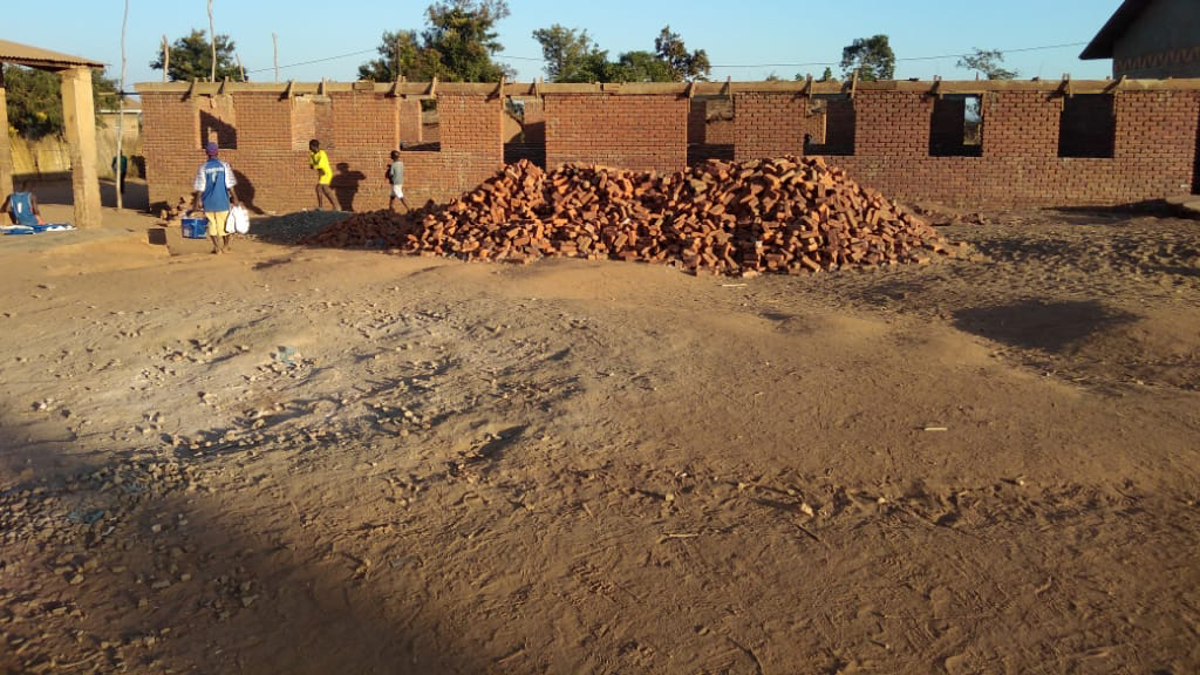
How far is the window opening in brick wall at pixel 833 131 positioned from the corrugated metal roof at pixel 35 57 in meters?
12.6

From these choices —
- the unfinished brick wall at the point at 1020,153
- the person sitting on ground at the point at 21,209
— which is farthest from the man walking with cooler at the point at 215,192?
the unfinished brick wall at the point at 1020,153

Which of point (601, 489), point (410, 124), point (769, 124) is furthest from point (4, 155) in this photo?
point (601, 489)

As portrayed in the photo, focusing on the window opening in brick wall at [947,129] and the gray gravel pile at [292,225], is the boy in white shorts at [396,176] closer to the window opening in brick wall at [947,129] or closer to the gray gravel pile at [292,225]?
the gray gravel pile at [292,225]

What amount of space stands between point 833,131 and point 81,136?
1377 cm

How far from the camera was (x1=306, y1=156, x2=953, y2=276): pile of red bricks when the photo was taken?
1059 cm

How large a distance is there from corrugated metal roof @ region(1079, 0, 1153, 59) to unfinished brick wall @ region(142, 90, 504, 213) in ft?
45.0

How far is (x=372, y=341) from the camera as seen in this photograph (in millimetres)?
7109

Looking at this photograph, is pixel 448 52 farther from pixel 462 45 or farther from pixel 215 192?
pixel 215 192

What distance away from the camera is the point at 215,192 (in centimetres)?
1166

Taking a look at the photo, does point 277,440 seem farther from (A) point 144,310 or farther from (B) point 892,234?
Answer: (B) point 892,234

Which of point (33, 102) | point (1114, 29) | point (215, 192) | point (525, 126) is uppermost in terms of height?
point (1114, 29)

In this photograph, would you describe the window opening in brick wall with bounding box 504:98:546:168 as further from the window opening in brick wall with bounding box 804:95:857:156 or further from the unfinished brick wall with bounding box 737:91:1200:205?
the unfinished brick wall with bounding box 737:91:1200:205

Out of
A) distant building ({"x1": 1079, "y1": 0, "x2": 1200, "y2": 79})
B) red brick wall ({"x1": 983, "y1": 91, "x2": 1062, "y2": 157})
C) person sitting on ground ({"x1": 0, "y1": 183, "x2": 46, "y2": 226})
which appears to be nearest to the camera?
person sitting on ground ({"x1": 0, "y1": 183, "x2": 46, "y2": 226})

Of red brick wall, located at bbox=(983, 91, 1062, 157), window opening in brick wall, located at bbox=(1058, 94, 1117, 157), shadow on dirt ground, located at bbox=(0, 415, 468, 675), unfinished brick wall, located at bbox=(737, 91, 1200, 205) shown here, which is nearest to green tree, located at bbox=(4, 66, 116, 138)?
unfinished brick wall, located at bbox=(737, 91, 1200, 205)
